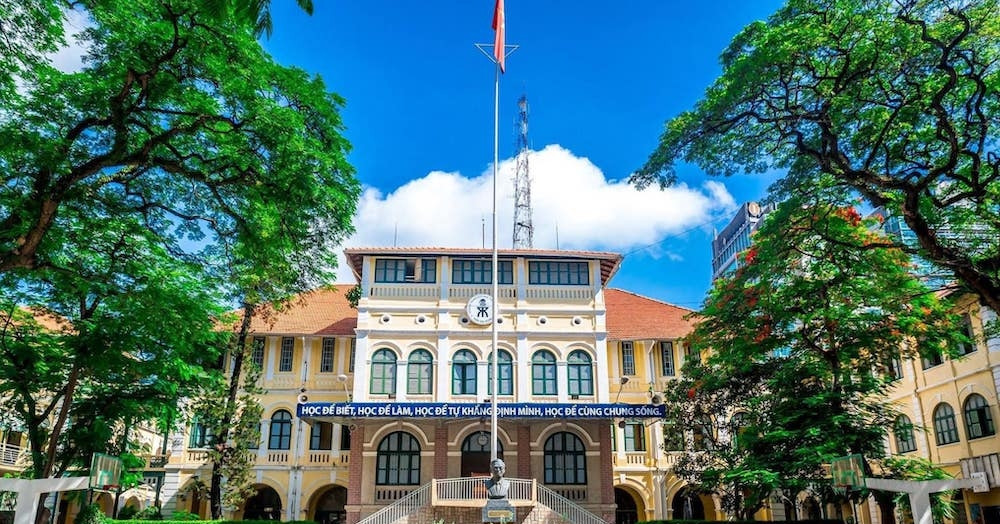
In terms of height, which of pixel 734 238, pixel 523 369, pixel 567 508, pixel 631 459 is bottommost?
pixel 567 508

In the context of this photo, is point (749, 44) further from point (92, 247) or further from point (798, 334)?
point (92, 247)

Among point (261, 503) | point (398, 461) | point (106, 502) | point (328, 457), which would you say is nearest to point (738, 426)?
point (398, 461)

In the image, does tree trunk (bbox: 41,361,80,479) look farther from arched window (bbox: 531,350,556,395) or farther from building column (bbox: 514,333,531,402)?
arched window (bbox: 531,350,556,395)

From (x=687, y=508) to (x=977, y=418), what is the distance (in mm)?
11407

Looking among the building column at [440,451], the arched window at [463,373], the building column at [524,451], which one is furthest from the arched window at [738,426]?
the building column at [440,451]

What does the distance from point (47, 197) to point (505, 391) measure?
19535 mm

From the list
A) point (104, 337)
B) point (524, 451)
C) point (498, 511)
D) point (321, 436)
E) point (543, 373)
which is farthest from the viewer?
point (321, 436)

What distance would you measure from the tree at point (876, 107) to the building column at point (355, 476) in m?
16.9

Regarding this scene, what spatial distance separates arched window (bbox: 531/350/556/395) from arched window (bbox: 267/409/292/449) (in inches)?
411

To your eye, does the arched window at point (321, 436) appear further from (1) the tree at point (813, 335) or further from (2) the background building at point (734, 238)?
(2) the background building at point (734, 238)

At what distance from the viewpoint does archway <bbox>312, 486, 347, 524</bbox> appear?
1218 inches

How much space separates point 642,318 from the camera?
33.3 m

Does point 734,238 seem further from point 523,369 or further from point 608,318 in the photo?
point 523,369

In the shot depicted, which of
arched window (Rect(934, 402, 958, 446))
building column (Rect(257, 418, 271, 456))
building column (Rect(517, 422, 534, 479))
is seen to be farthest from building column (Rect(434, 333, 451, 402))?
arched window (Rect(934, 402, 958, 446))
